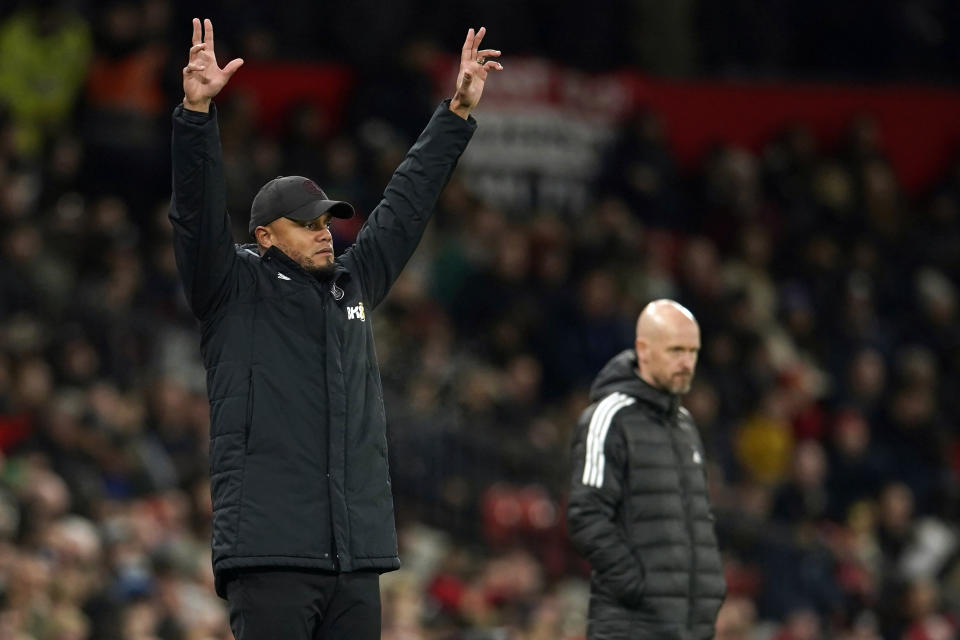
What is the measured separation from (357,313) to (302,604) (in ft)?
2.82

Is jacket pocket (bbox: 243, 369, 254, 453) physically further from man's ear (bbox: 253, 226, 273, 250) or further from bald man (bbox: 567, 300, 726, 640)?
bald man (bbox: 567, 300, 726, 640)

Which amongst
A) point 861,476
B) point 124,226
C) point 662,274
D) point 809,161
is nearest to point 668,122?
point 809,161

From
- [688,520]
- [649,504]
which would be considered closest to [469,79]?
[649,504]

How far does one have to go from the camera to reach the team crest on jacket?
18.3 ft

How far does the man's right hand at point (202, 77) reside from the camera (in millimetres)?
5230

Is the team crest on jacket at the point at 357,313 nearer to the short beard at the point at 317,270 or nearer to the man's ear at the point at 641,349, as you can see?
the short beard at the point at 317,270

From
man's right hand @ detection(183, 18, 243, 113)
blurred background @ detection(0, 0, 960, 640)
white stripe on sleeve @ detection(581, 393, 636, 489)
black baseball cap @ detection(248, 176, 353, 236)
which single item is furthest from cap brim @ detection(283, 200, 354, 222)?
blurred background @ detection(0, 0, 960, 640)

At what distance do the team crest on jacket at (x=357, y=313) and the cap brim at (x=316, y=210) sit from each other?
263 millimetres

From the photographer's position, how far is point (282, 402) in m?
5.36

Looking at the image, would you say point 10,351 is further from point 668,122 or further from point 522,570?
point 668,122

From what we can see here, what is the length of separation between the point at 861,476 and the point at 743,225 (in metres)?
3.00


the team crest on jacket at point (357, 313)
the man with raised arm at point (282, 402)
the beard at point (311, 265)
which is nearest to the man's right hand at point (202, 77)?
the man with raised arm at point (282, 402)

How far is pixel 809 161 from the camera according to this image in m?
18.6

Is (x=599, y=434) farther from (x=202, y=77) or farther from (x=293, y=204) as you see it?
(x=202, y=77)
